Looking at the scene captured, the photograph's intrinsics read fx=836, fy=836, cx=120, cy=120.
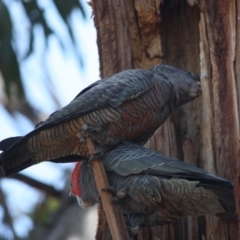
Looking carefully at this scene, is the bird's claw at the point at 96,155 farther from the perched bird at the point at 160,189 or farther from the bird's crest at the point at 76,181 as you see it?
the bird's crest at the point at 76,181

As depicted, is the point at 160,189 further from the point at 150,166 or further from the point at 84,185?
the point at 84,185

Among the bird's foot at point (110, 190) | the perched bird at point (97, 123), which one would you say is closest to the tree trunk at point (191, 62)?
the perched bird at point (97, 123)

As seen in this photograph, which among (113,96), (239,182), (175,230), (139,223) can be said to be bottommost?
(175,230)

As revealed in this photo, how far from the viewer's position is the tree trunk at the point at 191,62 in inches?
151

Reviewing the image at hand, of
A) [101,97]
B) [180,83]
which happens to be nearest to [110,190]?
[101,97]

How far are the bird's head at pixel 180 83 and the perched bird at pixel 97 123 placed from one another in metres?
0.10

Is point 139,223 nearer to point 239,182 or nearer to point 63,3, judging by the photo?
point 239,182

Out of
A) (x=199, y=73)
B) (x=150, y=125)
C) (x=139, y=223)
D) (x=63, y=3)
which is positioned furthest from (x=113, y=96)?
(x=63, y=3)

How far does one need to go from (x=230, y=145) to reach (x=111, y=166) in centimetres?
63

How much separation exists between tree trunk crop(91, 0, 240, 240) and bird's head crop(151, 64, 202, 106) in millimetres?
100

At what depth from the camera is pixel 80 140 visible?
11.6ft

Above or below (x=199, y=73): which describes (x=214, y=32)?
above

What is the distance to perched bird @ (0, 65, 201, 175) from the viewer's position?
3562 millimetres

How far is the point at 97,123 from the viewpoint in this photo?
3.57 metres
